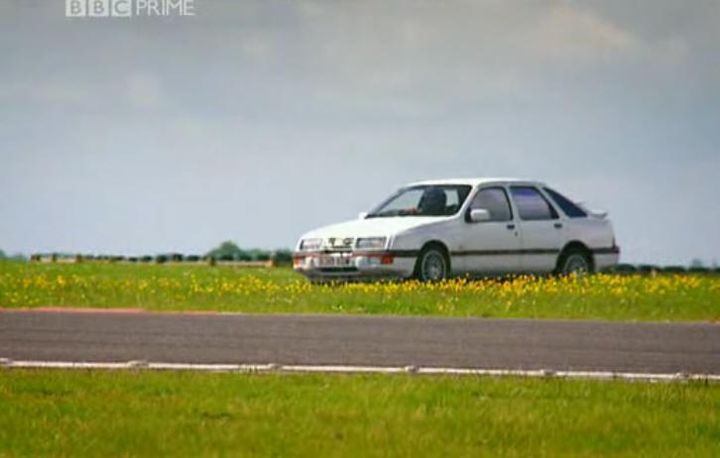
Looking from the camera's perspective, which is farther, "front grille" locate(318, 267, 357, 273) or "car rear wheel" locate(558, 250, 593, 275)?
"car rear wheel" locate(558, 250, 593, 275)

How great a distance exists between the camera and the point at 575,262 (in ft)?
85.2

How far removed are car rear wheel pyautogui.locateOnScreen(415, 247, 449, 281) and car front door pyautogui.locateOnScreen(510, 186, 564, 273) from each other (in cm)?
159

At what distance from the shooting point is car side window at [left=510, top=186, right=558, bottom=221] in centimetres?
2516

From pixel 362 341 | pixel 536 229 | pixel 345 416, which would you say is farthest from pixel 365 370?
pixel 536 229

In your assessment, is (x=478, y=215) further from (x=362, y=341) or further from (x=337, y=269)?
(x=362, y=341)

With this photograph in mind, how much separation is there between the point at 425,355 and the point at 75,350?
338 cm

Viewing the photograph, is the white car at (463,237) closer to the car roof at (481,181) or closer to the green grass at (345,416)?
the car roof at (481,181)

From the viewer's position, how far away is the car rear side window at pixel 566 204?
2583 cm

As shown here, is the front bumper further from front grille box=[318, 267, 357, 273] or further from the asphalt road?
the asphalt road

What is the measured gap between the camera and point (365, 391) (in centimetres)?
1054

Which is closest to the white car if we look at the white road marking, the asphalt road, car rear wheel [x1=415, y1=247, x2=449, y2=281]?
car rear wheel [x1=415, y1=247, x2=449, y2=281]

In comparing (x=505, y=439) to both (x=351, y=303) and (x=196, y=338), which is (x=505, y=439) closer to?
(x=196, y=338)

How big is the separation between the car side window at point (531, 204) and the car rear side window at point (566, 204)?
0.22 meters

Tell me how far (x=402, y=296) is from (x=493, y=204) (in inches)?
130
